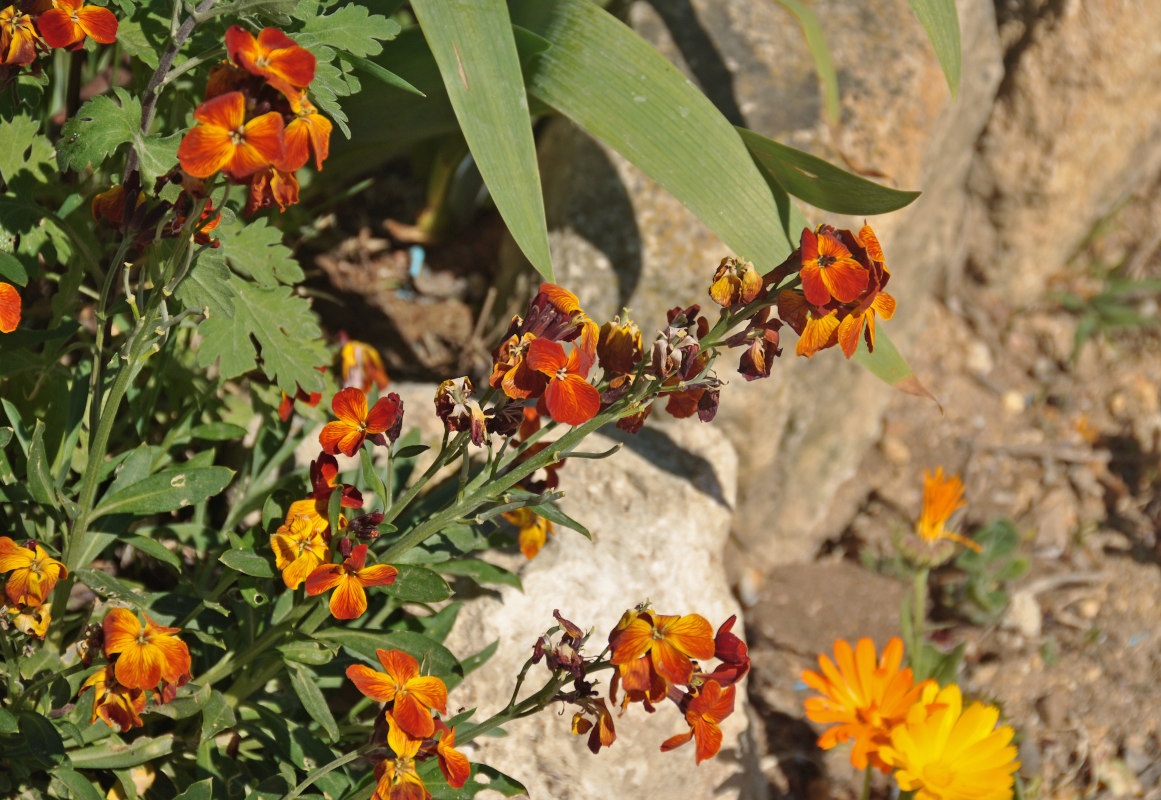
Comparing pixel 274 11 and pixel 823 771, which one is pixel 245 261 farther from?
pixel 823 771

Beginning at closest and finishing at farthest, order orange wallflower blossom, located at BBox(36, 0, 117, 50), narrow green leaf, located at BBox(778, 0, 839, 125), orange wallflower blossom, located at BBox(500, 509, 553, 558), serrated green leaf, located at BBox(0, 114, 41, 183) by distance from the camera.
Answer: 1. orange wallflower blossom, located at BBox(36, 0, 117, 50)
2. serrated green leaf, located at BBox(0, 114, 41, 183)
3. orange wallflower blossom, located at BBox(500, 509, 553, 558)
4. narrow green leaf, located at BBox(778, 0, 839, 125)

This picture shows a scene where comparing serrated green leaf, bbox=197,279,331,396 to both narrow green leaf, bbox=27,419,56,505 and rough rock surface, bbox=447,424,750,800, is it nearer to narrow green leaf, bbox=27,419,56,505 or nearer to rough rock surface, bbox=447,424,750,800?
narrow green leaf, bbox=27,419,56,505

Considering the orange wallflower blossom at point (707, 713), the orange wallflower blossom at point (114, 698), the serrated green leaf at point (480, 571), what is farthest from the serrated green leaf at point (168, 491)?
the orange wallflower blossom at point (707, 713)

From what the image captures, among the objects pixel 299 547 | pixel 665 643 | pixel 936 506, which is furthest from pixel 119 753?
pixel 936 506

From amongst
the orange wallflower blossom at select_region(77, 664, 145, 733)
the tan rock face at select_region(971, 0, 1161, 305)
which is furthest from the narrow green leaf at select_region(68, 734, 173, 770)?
the tan rock face at select_region(971, 0, 1161, 305)

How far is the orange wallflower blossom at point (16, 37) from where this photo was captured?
1175 mm

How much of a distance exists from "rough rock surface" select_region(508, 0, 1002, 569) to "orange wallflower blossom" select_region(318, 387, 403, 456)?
1060 mm

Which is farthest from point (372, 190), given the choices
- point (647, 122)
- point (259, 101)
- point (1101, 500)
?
point (1101, 500)

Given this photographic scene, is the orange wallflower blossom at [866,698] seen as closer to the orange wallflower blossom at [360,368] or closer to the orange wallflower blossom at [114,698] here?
the orange wallflower blossom at [360,368]

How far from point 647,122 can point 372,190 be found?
4.42ft

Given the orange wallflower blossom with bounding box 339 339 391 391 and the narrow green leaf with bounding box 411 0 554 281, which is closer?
the narrow green leaf with bounding box 411 0 554 281

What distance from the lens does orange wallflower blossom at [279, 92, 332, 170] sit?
3.11 feet

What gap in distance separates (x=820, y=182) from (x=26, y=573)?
1.28 m

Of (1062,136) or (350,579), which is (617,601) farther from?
(1062,136)
